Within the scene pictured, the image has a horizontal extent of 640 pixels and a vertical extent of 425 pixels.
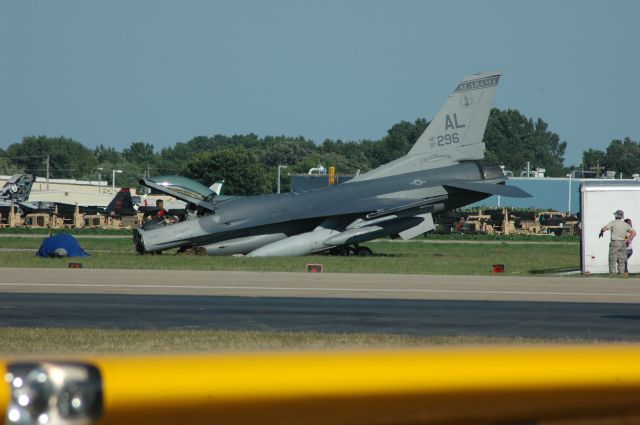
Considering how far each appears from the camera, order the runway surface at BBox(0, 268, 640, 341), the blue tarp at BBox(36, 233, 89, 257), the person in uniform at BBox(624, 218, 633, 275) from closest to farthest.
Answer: the runway surface at BBox(0, 268, 640, 341) → the person in uniform at BBox(624, 218, 633, 275) → the blue tarp at BBox(36, 233, 89, 257)

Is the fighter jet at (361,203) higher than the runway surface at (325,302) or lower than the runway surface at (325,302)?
higher

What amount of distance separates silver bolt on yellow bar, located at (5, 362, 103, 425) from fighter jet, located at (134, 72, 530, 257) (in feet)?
98.5

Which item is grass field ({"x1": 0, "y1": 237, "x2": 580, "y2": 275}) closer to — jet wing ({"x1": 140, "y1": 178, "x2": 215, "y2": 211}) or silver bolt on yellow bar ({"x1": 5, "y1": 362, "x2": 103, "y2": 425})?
jet wing ({"x1": 140, "y1": 178, "x2": 215, "y2": 211})

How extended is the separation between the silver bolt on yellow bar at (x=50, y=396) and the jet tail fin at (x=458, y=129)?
3284 cm

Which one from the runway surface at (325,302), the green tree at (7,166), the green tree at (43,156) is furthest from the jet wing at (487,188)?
the green tree at (43,156)

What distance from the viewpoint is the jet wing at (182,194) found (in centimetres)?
3183

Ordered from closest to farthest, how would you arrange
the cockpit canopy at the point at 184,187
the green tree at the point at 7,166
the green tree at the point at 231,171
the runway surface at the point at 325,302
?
1. the runway surface at the point at 325,302
2. the cockpit canopy at the point at 184,187
3. the green tree at the point at 231,171
4. the green tree at the point at 7,166

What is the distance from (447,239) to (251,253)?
27.0 m

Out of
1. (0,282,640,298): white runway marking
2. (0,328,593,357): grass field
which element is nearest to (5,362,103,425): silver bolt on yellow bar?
(0,328,593,357): grass field

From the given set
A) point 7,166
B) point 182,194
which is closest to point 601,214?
point 182,194

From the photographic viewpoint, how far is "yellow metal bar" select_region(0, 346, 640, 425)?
1.91 m

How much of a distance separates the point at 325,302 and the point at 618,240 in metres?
10.7

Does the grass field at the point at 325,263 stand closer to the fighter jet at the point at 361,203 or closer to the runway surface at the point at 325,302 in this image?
the fighter jet at the point at 361,203

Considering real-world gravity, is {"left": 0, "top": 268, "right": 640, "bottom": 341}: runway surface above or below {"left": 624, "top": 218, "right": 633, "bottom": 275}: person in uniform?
below
